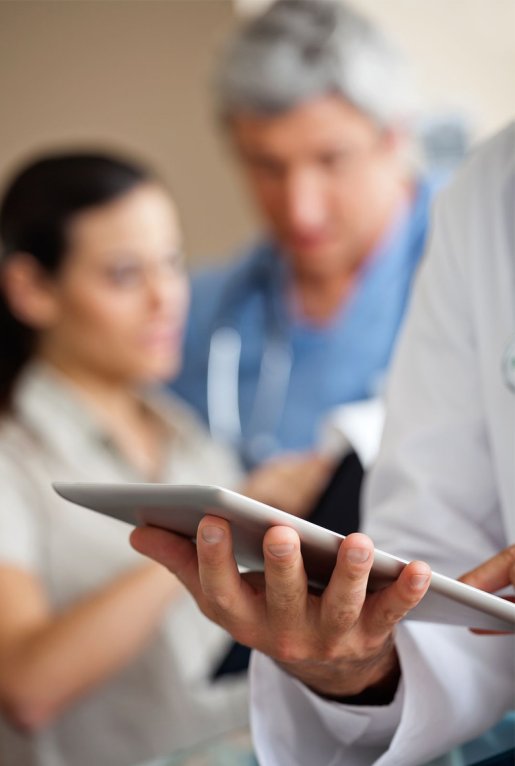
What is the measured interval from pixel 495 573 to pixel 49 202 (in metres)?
1.07

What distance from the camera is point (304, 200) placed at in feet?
5.32

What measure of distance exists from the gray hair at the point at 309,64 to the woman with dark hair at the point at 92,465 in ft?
0.76

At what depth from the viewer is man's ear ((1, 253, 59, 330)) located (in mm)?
1472

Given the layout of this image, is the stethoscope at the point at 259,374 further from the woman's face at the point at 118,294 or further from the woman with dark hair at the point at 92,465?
the woman's face at the point at 118,294

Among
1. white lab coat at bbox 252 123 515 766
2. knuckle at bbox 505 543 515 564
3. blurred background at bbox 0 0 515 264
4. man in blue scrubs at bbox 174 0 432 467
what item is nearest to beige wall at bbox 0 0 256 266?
blurred background at bbox 0 0 515 264

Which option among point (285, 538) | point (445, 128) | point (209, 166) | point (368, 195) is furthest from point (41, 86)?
point (285, 538)

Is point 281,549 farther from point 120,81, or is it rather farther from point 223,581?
point 120,81

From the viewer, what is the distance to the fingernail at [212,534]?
46 centimetres

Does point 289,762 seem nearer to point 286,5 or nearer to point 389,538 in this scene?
point 389,538

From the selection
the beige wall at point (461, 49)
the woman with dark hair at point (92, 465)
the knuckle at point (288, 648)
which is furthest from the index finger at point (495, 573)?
the beige wall at point (461, 49)

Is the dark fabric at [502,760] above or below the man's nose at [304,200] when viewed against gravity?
below

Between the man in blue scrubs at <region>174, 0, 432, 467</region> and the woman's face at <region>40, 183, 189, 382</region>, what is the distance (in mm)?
240

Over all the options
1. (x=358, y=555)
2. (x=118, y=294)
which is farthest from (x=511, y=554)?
(x=118, y=294)

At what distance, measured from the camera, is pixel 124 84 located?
273 centimetres
